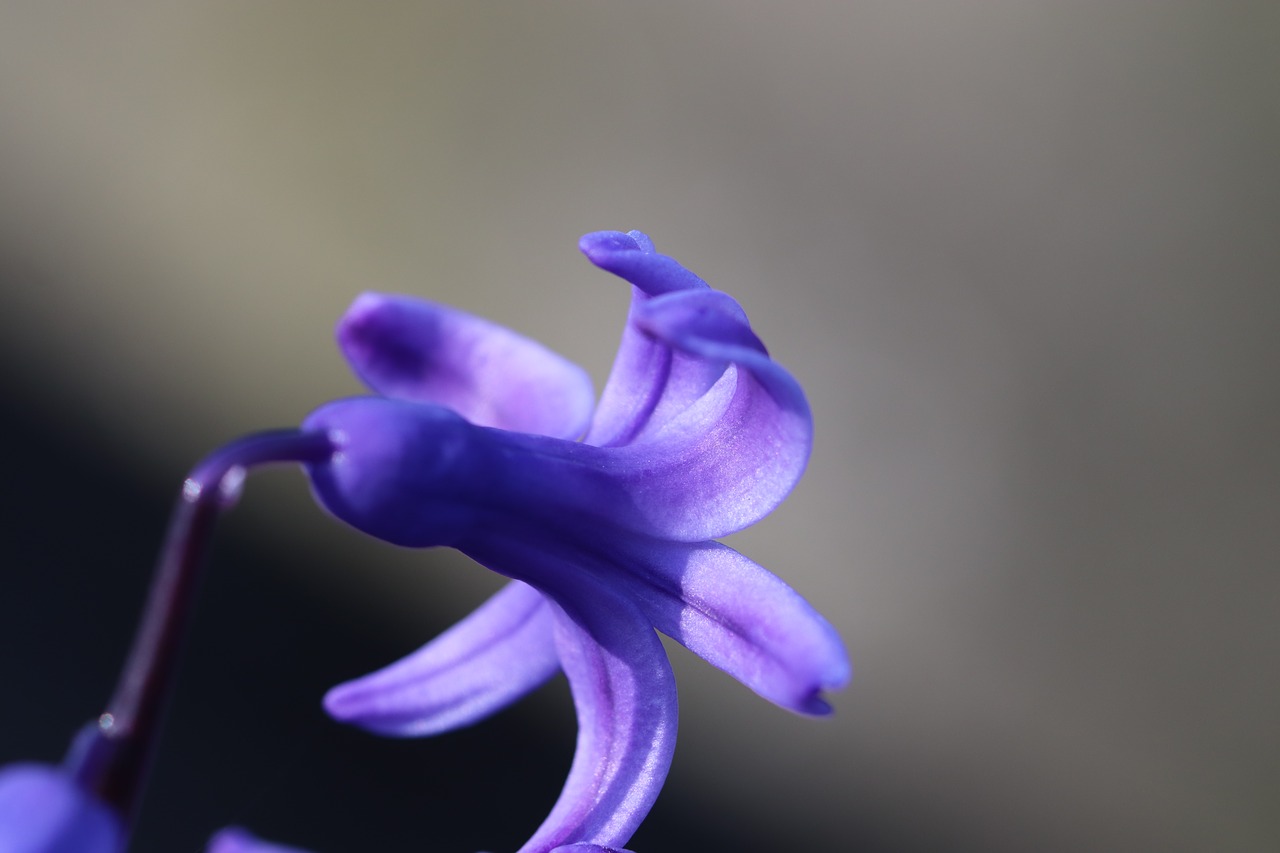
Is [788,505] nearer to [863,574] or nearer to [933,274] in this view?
[863,574]

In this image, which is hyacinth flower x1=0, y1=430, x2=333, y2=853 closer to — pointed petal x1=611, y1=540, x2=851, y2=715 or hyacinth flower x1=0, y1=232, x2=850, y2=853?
hyacinth flower x1=0, y1=232, x2=850, y2=853

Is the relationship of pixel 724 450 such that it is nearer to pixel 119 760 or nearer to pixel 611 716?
pixel 611 716

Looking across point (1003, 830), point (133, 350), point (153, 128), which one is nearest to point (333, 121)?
point (153, 128)

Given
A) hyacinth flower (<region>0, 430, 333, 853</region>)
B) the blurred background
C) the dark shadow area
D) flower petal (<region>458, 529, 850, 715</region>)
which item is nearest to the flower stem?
hyacinth flower (<region>0, 430, 333, 853</region>)

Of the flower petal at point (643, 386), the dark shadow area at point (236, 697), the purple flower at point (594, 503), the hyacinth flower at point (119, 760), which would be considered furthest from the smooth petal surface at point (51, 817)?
the dark shadow area at point (236, 697)

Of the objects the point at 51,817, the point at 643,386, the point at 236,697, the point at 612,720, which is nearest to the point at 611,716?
the point at 612,720
